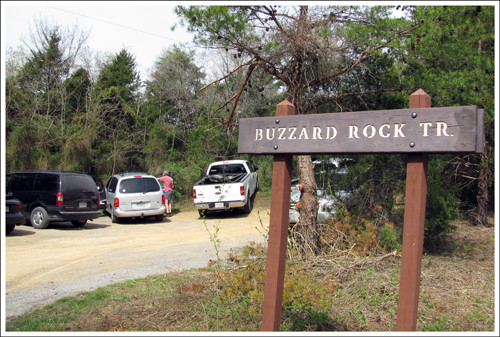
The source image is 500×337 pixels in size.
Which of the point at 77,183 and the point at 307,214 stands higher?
the point at 77,183

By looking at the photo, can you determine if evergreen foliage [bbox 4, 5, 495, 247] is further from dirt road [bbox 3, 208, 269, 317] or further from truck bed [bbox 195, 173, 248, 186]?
truck bed [bbox 195, 173, 248, 186]

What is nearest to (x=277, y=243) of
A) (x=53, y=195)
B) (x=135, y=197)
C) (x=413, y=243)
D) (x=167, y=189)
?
(x=413, y=243)

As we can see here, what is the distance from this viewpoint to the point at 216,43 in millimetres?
9570

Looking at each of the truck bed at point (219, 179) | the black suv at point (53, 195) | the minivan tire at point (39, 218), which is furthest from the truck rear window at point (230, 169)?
the minivan tire at point (39, 218)

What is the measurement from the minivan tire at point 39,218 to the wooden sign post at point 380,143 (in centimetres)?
1185

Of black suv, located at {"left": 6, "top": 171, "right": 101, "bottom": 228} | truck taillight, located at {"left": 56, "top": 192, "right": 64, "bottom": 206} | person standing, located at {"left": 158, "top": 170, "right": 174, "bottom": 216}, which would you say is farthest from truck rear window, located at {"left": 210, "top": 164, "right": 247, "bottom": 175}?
truck taillight, located at {"left": 56, "top": 192, "right": 64, "bottom": 206}

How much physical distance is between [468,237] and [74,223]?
39.9 ft

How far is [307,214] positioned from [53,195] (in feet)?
30.1

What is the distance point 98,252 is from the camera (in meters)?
10.6

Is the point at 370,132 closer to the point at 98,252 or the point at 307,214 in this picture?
the point at 307,214

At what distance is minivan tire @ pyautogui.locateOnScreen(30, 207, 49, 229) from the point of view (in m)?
14.3

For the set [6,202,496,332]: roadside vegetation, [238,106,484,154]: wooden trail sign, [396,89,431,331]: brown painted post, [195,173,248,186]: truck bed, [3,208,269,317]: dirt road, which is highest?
[238,106,484,154]: wooden trail sign

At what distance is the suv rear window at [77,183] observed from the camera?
580 inches

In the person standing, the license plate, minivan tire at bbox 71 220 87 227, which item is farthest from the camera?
the person standing
